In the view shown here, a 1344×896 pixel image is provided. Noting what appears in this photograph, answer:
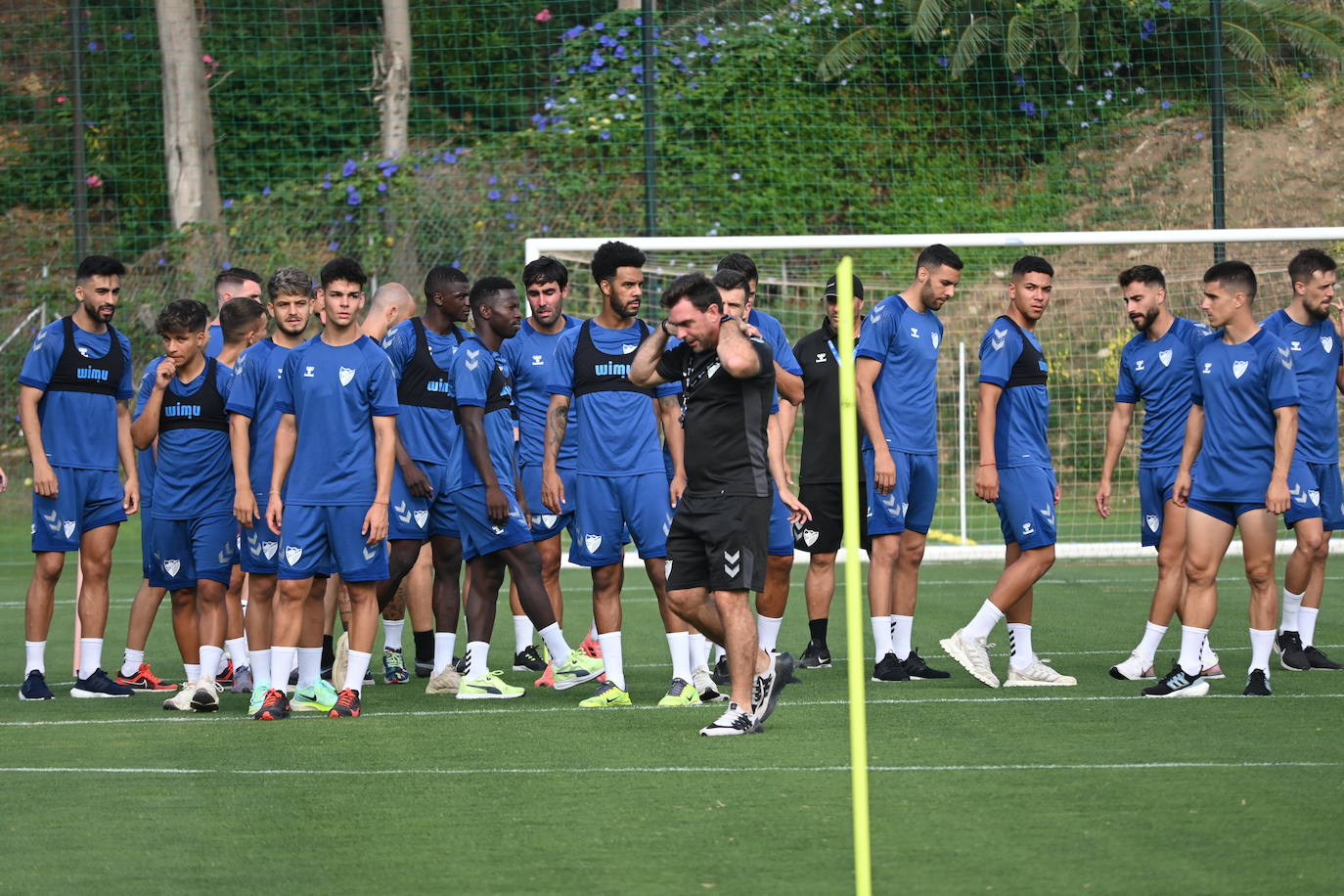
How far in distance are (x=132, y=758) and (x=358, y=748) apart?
36.6 inches

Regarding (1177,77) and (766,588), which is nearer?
(766,588)

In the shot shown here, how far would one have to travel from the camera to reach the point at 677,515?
24.5ft

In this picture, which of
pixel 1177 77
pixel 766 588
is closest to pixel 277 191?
pixel 1177 77

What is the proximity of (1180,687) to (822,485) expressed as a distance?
99.7 inches

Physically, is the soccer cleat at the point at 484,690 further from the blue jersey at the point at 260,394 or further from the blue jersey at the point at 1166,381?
the blue jersey at the point at 1166,381

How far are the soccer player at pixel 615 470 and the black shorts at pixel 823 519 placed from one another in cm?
146

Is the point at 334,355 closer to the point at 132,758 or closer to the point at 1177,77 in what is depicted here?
the point at 132,758

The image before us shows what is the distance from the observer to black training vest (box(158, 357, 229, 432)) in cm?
879

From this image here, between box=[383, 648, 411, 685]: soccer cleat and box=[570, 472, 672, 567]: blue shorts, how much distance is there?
1.60 metres

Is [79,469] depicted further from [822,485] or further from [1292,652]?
[1292,652]

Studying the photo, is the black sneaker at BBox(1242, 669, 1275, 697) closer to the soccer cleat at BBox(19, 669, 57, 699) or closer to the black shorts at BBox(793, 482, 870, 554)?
the black shorts at BBox(793, 482, 870, 554)

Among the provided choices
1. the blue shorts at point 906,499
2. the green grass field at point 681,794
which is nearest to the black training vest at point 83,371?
the green grass field at point 681,794

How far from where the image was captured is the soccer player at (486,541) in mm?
8617

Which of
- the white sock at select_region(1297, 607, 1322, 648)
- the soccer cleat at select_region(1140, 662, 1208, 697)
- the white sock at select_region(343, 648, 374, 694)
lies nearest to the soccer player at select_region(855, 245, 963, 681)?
the soccer cleat at select_region(1140, 662, 1208, 697)
